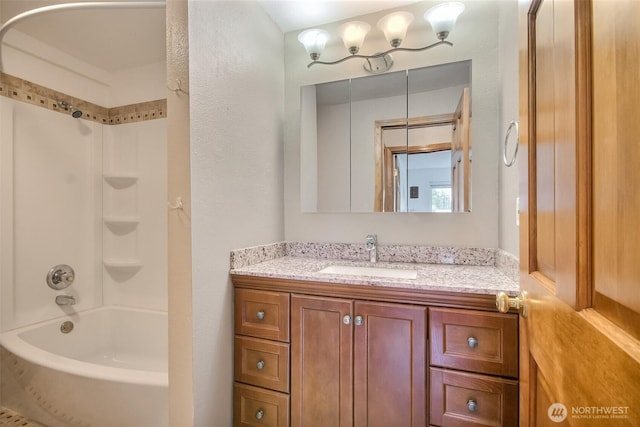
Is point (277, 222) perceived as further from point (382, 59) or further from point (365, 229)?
point (382, 59)

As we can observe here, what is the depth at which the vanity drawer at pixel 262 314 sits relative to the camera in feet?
4.37

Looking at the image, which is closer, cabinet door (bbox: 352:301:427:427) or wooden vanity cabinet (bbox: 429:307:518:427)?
wooden vanity cabinet (bbox: 429:307:518:427)

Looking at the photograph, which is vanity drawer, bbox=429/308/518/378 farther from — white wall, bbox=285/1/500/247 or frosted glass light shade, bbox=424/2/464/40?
frosted glass light shade, bbox=424/2/464/40

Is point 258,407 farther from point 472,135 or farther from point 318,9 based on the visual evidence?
point 318,9

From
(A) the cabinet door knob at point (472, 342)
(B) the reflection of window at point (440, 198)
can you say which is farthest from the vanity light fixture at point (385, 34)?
(A) the cabinet door knob at point (472, 342)

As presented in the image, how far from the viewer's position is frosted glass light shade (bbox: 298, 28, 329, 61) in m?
1.75

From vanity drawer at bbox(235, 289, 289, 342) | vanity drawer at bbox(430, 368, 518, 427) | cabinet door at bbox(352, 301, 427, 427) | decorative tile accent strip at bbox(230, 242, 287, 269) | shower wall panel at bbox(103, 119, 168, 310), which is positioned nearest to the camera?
vanity drawer at bbox(430, 368, 518, 427)

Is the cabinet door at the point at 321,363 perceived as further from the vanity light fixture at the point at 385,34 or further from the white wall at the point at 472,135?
the vanity light fixture at the point at 385,34

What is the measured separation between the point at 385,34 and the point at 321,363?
1.81m

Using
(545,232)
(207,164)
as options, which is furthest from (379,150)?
(545,232)

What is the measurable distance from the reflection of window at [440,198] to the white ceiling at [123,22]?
110cm

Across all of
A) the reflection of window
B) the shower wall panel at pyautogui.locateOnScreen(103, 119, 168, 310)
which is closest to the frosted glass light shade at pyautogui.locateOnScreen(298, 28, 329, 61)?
the reflection of window

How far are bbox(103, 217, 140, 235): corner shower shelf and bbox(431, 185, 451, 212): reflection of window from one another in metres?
2.16
